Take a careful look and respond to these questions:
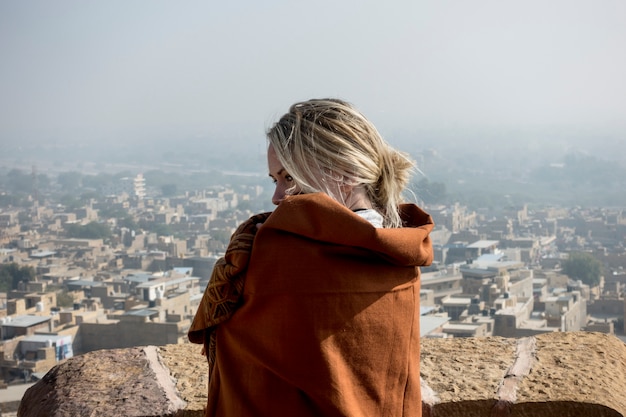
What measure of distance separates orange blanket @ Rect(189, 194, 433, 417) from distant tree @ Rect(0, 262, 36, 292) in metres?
27.4

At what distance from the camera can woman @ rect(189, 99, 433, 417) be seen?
1001 millimetres

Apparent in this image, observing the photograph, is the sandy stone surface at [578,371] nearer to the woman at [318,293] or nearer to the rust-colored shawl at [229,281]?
the woman at [318,293]

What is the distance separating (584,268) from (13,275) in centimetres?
1865

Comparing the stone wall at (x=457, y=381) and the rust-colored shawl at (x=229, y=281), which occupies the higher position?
the rust-colored shawl at (x=229, y=281)

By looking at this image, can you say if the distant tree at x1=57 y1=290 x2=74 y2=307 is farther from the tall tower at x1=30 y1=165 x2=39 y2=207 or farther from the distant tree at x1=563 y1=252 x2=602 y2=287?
A: the tall tower at x1=30 y1=165 x2=39 y2=207

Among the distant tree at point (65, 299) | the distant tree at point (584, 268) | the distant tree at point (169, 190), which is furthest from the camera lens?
the distant tree at point (169, 190)

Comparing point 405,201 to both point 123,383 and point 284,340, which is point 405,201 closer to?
point 284,340

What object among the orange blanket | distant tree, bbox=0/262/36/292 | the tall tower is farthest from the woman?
the tall tower

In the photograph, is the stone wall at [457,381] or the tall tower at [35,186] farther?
the tall tower at [35,186]

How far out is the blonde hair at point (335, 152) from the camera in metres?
1.08

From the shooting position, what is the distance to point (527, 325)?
17281 millimetres

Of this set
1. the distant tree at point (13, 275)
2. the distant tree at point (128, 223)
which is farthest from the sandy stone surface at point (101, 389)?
the distant tree at point (128, 223)

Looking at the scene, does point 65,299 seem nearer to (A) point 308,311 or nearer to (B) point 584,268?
(B) point 584,268

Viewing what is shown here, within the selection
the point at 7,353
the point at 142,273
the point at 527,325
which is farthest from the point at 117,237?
the point at 527,325
